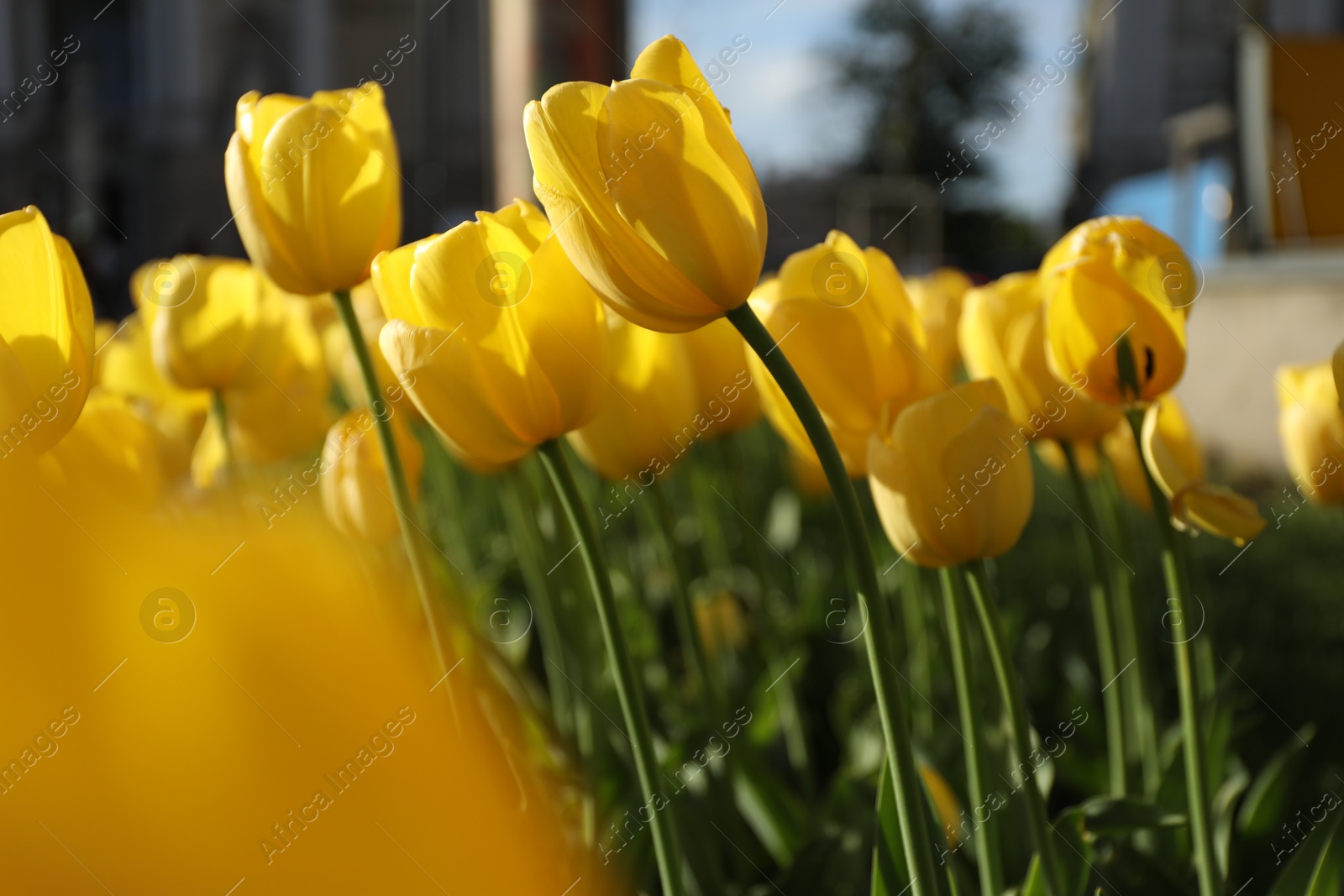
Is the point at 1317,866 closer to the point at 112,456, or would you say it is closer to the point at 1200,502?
the point at 1200,502

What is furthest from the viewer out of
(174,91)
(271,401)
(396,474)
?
(174,91)

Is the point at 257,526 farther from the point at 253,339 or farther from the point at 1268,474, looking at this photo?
the point at 1268,474

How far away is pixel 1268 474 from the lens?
10.8ft

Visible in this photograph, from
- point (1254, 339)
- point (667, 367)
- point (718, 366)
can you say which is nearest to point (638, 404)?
point (667, 367)

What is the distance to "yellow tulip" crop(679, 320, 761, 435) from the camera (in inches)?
33.8

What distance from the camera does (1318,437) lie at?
29.4 inches

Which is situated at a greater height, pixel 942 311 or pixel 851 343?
pixel 851 343

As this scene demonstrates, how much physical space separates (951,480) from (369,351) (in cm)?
40

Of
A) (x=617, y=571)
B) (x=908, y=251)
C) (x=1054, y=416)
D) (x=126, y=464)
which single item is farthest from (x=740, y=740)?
(x=908, y=251)

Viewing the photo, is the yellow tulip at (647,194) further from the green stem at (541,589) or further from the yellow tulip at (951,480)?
the green stem at (541,589)

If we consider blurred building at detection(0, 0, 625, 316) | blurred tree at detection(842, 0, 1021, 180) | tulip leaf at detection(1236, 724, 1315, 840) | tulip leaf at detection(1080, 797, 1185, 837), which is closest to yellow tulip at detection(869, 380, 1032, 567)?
tulip leaf at detection(1080, 797, 1185, 837)

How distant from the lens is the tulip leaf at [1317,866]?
0.57 meters

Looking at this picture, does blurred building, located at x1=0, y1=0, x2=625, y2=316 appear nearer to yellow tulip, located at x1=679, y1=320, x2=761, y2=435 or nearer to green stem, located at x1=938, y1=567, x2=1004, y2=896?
yellow tulip, located at x1=679, y1=320, x2=761, y2=435

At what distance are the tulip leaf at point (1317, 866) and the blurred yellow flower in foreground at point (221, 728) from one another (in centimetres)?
56
